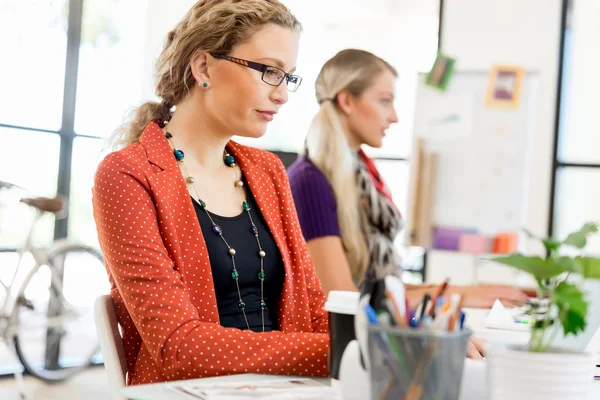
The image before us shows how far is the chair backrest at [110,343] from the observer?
119 cm

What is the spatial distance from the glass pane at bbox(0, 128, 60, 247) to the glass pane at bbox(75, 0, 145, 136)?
8.9 inches

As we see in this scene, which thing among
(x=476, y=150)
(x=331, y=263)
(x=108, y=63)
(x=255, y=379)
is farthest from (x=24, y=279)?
(x=255, y=379)

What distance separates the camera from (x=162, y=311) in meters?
1.14

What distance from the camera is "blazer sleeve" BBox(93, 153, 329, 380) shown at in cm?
105

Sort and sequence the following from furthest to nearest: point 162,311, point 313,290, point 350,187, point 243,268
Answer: point 350,187 < point 313,290 < point 243,268 < point 162,311

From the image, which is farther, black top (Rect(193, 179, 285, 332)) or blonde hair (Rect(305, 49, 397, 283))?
blonde hair (Rect(305, 49, 397, 283))

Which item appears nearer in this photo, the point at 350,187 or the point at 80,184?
the point at 350,187

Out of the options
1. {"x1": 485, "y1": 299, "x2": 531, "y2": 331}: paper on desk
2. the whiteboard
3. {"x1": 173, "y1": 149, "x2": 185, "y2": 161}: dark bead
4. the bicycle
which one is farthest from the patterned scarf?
the whiteboard

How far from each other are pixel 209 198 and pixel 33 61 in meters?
2.95

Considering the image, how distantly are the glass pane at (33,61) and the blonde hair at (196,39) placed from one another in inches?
105

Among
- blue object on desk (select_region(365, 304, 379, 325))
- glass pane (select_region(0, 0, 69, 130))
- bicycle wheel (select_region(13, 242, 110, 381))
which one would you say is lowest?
bicycle wheel (select_region(13, 242, 110, 381))

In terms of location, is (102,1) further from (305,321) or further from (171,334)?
(171,334)

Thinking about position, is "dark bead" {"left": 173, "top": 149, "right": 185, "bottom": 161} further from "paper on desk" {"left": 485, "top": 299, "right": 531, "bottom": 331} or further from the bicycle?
the bicycle

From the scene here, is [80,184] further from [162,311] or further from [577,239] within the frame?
[577,239]
